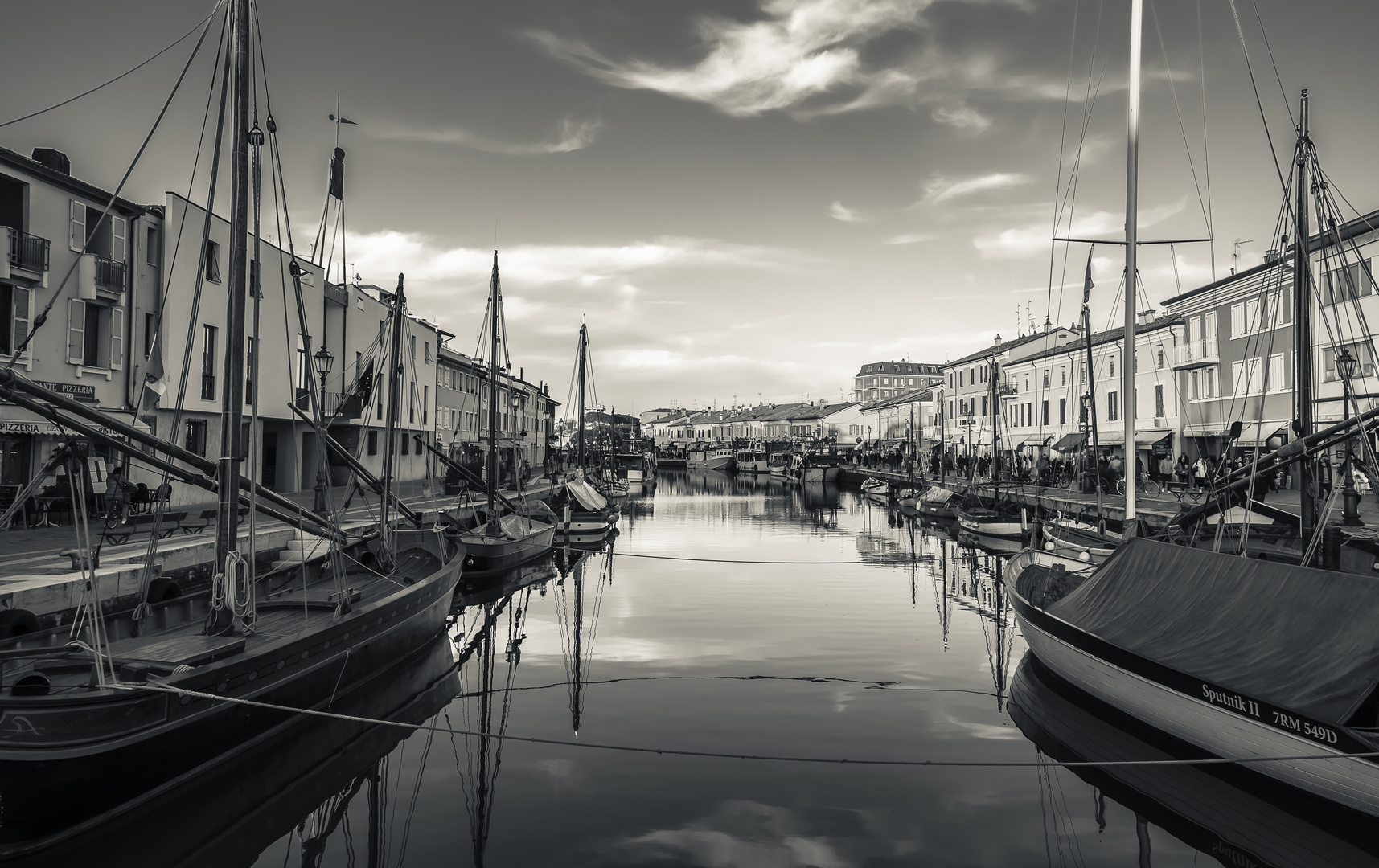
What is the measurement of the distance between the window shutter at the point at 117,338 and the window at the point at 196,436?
3688 millimetres

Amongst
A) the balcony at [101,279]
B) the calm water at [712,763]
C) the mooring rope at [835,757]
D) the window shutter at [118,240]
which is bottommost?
the calm water at [712,763]

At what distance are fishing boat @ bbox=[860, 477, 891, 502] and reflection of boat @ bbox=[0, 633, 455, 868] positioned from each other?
51.2 meters

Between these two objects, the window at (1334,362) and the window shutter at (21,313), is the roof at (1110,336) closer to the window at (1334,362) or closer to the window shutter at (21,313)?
the window at (1334,362)

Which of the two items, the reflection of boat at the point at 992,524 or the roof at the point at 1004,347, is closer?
Result: the reflection of boat at the point at 992,524

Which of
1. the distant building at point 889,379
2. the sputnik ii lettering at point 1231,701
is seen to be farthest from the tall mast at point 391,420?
the distant building at point 889,379

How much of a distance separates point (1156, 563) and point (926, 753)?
183 inches

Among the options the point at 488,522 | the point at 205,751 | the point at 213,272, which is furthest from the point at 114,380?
the point at 205,751

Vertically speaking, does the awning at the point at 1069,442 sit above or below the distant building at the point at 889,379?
below

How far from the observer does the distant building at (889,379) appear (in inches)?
6048

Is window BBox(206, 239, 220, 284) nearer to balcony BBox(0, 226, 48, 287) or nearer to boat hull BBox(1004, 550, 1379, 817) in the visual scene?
balcony BBox(0, 226, 48, 287)

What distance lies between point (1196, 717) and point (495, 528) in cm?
2071

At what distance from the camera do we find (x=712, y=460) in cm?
12862

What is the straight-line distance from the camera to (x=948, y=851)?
830 centimetres

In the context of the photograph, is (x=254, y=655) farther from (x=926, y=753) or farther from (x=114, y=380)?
(x=114, y=380)
